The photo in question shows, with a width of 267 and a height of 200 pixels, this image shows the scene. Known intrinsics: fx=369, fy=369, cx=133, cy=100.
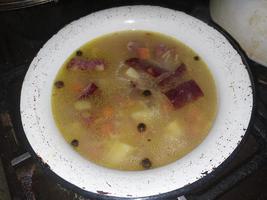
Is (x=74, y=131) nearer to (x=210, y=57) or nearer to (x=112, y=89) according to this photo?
(x=112, y=89)

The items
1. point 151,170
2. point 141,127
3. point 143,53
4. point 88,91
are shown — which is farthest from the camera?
point 143,53

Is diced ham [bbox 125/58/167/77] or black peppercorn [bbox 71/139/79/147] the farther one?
diced ham [bbox 125/58/167/77]

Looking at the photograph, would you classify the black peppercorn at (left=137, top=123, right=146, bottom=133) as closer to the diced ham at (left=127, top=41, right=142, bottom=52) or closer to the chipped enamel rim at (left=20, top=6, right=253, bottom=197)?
the chipped enamel rim at (left=20, top=6, right=253, bottom=197)

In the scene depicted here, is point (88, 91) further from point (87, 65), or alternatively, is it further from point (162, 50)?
point (162, 50)

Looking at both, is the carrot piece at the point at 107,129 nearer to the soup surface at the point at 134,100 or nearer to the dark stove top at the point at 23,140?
the soup surface at the point at 134,100

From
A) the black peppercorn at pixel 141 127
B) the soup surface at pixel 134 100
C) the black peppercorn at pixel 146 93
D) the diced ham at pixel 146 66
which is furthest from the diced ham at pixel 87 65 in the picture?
the black peppercorn at pixel 141 127

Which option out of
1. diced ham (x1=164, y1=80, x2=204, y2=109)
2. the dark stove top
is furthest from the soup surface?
the dark stove top

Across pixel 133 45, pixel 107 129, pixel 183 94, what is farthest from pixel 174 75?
pixel 107 129
